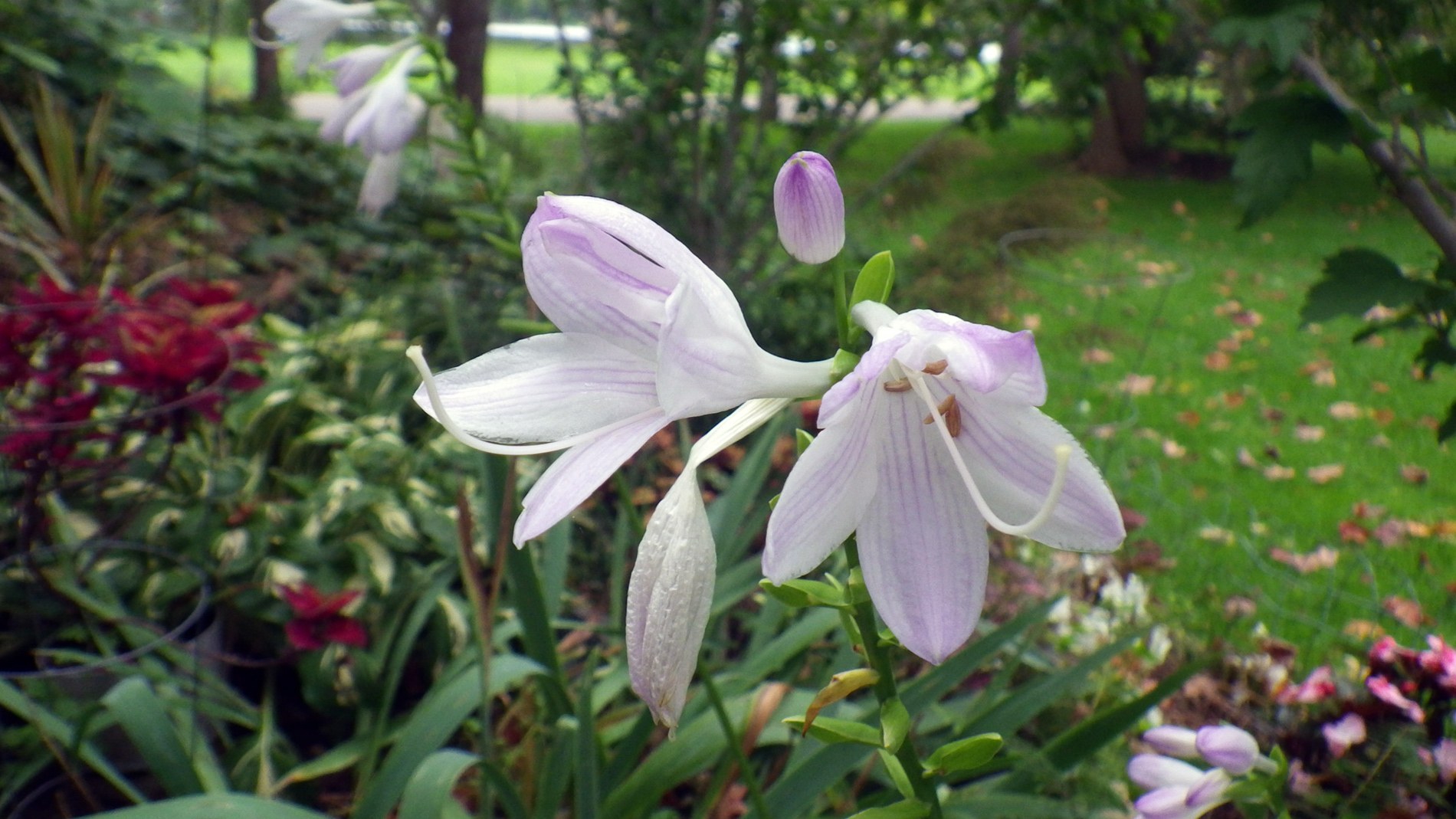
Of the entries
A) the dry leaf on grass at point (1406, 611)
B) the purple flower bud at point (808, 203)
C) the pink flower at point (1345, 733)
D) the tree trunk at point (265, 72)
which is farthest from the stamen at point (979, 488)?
the tree trunk at point (265, 72)

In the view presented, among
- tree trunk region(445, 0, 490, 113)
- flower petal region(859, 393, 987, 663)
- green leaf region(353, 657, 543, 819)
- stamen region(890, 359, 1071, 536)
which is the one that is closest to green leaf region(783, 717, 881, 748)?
flower petal region(859, 393, 987, 663)

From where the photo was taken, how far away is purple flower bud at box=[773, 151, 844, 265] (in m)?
0.72

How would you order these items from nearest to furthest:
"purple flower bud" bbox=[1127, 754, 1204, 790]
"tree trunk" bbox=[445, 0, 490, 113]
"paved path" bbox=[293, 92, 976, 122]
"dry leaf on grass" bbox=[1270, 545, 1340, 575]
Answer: "purple flower bud" bbox=[1127, 754, 1204, 790], "dry leaf on grass" bbox=[1270, 545, 1340, 575], "tree trunk" bbox=[445, 0, 490, 113], "paved path" bbox=[293, 92, 976, 122]

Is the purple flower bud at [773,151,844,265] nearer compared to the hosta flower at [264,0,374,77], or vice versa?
the purple flower bud at [773,151,844,265]

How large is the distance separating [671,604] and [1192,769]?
2.94 ft

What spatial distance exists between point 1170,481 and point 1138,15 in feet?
7.95

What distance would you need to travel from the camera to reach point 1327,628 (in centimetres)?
260

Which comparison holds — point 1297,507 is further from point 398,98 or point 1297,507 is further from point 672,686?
point 672,686

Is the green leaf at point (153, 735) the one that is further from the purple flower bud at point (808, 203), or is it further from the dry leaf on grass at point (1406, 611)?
the dry leaf on grass at point (1406, 611)

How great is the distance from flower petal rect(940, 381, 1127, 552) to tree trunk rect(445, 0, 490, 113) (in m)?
5.48

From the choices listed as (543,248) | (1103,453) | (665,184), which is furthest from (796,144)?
(543,248)

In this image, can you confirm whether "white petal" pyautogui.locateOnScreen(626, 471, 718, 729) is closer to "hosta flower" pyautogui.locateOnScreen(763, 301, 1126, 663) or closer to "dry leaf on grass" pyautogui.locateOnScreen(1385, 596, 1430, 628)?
"hosta flower" pyautogui.locateOnScreen(763, 301, 1126, 663)

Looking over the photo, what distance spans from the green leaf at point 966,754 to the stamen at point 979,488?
0.77 feet

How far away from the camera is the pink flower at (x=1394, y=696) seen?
4.71 ft
